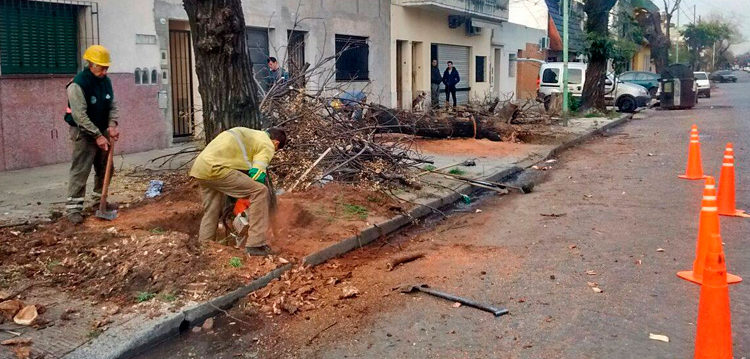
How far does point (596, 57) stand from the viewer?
25578mm

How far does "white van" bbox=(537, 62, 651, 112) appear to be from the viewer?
89.8ft

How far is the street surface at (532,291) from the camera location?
14.6 feet

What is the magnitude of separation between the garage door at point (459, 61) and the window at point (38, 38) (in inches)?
628

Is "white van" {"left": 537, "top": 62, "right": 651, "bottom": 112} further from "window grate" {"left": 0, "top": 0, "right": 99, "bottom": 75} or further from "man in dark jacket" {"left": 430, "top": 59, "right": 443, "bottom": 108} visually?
"window grate" {"left": 0, "top": 0, "right": 99, "bottom": 75}

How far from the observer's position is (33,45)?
10539 mm

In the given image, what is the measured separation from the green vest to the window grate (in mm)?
3864

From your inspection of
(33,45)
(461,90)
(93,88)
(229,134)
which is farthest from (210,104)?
(461,90)

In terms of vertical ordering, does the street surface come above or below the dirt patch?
below

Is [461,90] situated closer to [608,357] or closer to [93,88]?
[93,88]

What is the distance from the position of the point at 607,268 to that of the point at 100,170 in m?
5.06

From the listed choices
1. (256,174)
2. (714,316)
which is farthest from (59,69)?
(714,316)

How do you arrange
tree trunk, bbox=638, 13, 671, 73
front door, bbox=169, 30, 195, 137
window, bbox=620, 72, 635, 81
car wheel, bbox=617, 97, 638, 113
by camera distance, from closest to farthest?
front door, bbox=169, 30, 195, 137, car wheel, bbox=617, 97, 638, 113, window, bbox=620, 72, 635, 81, tree trunk, bbox=638, 13, 671, 73

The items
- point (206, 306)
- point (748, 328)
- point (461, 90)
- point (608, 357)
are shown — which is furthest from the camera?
point (461, 90)

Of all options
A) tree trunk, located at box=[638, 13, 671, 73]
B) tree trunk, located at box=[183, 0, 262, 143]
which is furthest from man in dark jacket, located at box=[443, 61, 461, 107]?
tree trunk, located at box=[638, 13, 671, 73]
